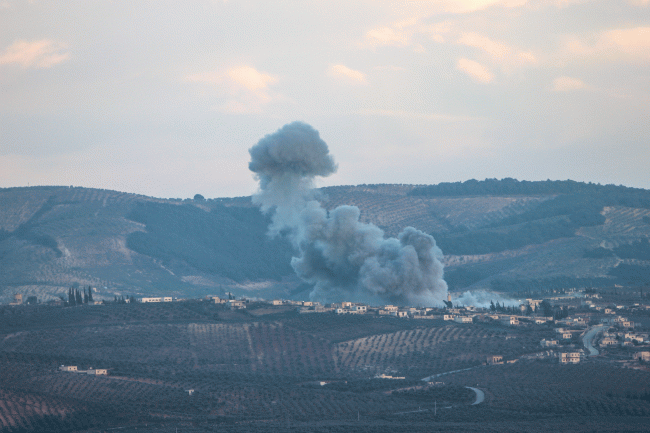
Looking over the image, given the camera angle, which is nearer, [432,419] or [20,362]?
[432,419]

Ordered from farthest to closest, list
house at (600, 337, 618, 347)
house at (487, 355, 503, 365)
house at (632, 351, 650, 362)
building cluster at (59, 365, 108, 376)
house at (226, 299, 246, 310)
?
house at (226, 299, 246, 310) → house at (600, 337, 618, 347) → house at (487, 355, 503, 365) → house at (632, 351, 650, 362) → building cluster at (59, 365, 108, 376)

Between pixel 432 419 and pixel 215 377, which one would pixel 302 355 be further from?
pixel 432 419

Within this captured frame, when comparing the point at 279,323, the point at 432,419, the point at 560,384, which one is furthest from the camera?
the point at 279,323

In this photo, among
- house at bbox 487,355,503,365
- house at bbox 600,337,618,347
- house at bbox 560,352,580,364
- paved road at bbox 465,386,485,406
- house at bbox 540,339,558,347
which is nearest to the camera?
paved road at bbox 465,386,485,406

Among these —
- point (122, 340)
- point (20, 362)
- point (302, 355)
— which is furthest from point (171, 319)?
point (20, 362)

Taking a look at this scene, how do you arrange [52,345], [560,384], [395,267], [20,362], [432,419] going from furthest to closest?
[395,267]
[52,345]
[20,362]
[560,384]
[432,419]

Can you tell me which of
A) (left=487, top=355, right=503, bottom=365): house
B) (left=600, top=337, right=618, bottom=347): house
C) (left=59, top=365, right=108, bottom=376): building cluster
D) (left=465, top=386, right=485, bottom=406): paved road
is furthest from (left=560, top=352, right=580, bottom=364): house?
(left=59, top=365, right=108, bottom=376): building cluster

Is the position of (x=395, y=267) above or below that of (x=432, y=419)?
above

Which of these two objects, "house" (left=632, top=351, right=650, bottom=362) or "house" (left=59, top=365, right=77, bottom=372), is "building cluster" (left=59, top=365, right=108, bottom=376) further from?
"house" (left=632, top=351, right=650, bottom=362)
